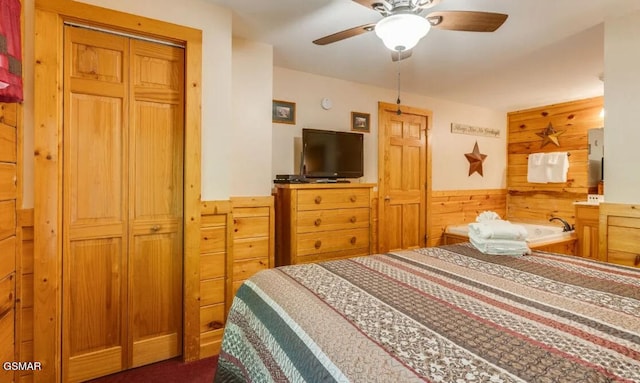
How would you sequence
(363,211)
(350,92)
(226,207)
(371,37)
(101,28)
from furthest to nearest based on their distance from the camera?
1. (350,92)
2. (363,211)
3. (371,37)
4. (226,207)
5. (101,28)

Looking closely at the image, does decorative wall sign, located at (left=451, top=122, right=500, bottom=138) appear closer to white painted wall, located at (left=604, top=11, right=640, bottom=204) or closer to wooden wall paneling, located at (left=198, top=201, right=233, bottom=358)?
white painted wall, located at (left=604, top=11, right=640, bottom=204)

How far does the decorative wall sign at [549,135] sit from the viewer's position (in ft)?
14.8

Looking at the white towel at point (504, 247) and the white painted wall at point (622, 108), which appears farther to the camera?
the white painted wall at point (622, 108)

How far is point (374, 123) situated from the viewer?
3814 millimetres

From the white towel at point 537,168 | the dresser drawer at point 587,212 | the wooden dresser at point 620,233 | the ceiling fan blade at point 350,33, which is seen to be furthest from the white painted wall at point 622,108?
the white towel at point 537,168

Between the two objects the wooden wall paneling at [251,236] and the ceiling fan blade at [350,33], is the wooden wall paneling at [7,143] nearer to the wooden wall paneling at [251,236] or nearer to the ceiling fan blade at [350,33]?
the wooden wall paneling at [251,236]

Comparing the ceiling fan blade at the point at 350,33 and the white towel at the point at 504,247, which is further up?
the ceiling fan blade at the point at 350,33

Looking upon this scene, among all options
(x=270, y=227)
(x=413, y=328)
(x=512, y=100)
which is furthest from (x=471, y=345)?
(x=512, y=100)

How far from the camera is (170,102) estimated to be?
2.03 m

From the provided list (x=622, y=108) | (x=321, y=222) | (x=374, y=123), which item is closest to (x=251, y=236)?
(x=321, y=222)

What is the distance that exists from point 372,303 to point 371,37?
217cm

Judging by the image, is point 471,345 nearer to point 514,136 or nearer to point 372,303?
point 372,303

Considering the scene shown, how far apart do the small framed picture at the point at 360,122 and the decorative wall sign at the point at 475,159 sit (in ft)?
6.17

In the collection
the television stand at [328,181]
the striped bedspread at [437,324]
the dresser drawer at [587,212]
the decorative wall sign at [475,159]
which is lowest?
the striped bedspread at [437,324]
